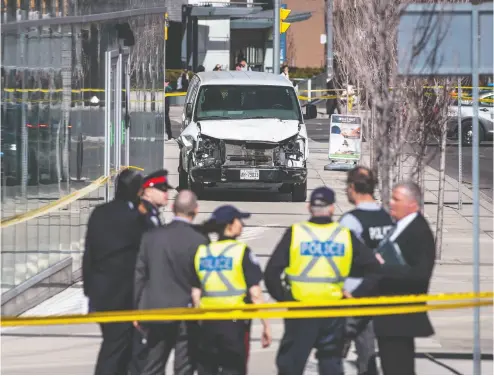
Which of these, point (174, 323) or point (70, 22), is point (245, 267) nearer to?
point (174, 323)

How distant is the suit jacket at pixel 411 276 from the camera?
7.92 metres

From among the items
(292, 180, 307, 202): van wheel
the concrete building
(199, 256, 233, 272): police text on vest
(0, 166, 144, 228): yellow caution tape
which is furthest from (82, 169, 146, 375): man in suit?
the concrete building

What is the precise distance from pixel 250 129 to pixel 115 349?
476 inches

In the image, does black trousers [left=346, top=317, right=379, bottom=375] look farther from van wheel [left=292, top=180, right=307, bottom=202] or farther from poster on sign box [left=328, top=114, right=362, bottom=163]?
poster on sign box [left=328, top=114, right=362, bottom=163]

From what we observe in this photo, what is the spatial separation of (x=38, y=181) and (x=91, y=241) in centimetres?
349

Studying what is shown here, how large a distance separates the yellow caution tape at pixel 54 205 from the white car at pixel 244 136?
5413 millimetres

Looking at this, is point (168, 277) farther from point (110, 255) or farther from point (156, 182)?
point (156, 182)

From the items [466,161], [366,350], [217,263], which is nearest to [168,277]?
[217,263]

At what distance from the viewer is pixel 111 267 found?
828 cm

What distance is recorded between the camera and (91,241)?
8.29 metres

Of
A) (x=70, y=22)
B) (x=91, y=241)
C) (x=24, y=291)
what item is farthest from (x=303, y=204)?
(x=91, y=241)

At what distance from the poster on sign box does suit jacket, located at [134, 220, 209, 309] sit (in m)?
16.5

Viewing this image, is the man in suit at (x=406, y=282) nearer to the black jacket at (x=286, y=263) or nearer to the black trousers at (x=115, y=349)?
the black jacket at (x=286, y=263)

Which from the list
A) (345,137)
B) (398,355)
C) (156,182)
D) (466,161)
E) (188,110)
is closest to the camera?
(398,355)
